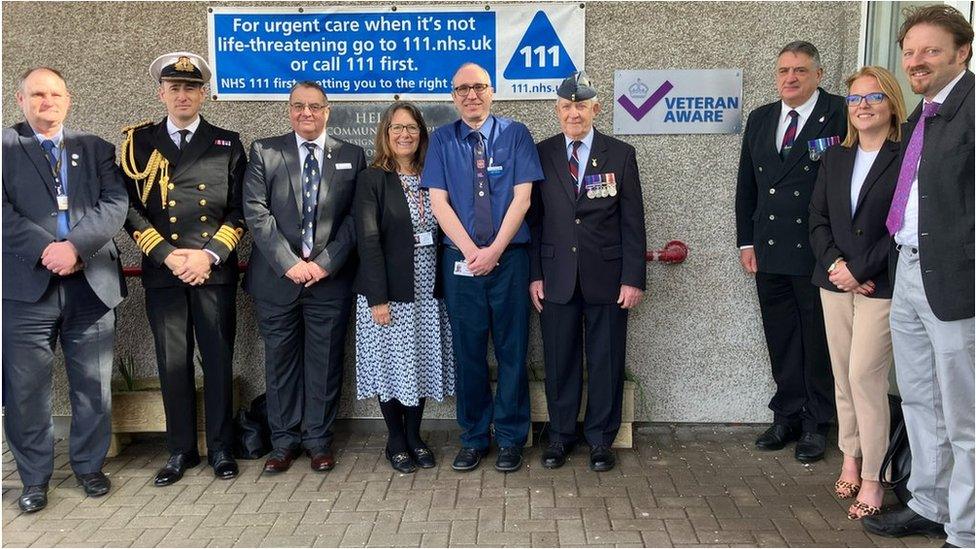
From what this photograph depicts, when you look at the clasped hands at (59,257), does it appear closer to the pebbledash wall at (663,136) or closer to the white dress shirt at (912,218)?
the pebbledash wall at (663,136)

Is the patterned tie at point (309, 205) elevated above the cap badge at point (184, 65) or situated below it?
below

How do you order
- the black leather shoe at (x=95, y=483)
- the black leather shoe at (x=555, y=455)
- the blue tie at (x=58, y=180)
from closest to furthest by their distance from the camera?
the blue tie at (x=58, y=180), the black leather shoe at (x=95, y=483), the black leather shoe at (x=555, y=455)

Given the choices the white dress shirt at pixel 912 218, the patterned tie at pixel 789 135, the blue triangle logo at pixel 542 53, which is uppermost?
the blue triangle logo at pixel 542 53

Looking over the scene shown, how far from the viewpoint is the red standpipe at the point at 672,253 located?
446 cm

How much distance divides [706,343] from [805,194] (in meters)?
1.13

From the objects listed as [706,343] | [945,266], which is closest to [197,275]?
[706,343]

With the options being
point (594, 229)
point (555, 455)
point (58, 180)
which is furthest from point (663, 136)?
point (58, 180)

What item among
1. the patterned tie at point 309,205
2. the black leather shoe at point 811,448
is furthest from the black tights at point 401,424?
the black leather shoe at point 811,448

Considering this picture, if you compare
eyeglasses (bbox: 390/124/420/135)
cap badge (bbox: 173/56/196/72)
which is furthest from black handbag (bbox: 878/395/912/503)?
cap badge (bbox: 173/56/196/72)

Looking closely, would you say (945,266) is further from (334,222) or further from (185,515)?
(185,515)

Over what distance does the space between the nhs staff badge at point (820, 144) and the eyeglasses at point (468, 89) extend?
168 centimetres

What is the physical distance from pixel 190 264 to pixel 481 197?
149 cm

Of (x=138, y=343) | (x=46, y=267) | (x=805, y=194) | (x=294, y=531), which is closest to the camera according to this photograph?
(x=294, y=531)

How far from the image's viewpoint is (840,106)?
391 centimetres
